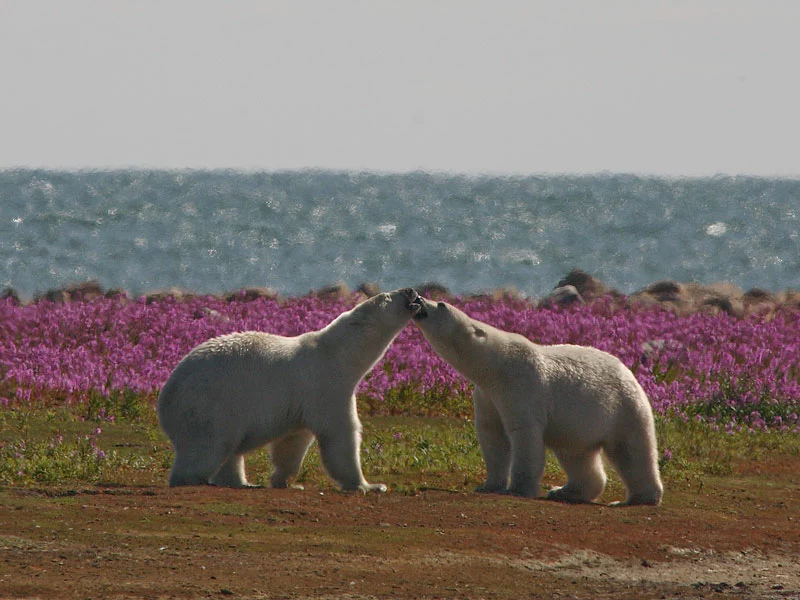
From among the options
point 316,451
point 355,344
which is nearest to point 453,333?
point 355,344

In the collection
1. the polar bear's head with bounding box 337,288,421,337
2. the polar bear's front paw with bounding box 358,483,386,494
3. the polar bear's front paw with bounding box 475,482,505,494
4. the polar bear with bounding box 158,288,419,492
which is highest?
the polar bear's head with bounding box 337,288,421,337

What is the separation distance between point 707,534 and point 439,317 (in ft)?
8.31

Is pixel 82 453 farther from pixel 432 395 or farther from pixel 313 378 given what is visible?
pixel 432 395

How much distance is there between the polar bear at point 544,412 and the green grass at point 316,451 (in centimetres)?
90

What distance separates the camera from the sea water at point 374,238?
185 feet

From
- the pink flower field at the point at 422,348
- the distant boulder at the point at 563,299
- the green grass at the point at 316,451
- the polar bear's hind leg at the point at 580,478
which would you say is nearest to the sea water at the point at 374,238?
the distant boulder at the point at 563,299

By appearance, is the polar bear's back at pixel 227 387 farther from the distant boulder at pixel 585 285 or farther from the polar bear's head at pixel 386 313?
the distant boulder at pixel 585 285

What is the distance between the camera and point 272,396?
11.0m

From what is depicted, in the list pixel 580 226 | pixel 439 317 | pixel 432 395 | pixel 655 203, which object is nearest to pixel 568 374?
pixel 439 317

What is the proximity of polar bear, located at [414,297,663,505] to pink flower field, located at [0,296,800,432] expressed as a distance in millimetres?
5408

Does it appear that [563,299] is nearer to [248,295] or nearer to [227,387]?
[248,295]

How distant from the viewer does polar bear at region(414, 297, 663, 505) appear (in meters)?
11.0

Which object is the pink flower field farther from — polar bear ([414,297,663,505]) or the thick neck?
the thick neck

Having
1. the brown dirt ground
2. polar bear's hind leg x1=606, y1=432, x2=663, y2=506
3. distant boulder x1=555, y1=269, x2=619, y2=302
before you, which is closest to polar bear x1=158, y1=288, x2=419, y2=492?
the brown dirt ground
